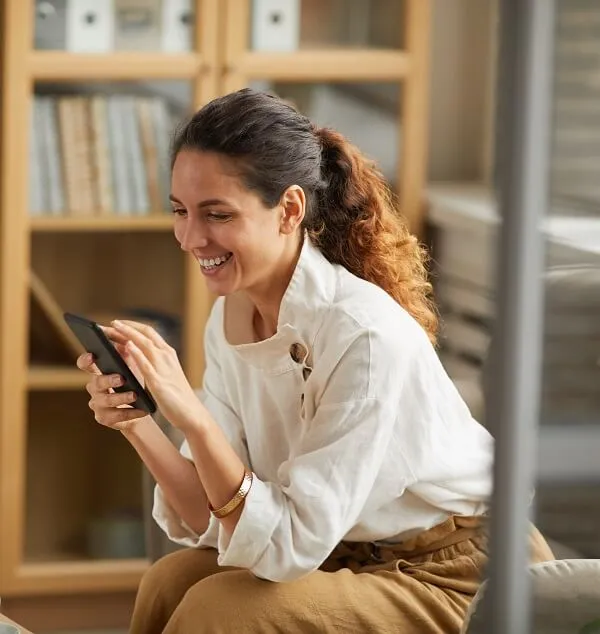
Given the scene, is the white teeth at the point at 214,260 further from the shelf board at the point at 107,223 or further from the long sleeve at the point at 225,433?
the shelf board at the point at 107,223

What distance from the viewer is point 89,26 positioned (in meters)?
2.73

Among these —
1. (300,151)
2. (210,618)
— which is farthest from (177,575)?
(300,151)

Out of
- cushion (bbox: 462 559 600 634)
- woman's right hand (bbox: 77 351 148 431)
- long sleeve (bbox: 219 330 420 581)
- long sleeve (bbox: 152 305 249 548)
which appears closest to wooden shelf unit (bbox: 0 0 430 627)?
long sleeve (bbox: 152 305 249 548)

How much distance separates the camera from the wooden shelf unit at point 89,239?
270cm

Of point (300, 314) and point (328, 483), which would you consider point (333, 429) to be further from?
point (300, 314)

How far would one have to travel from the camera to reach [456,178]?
3.26 m

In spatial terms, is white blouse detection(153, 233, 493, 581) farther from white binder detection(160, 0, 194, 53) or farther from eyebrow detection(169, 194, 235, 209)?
white binder detection(160, 0, 194, 53)

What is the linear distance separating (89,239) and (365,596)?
1443 mm

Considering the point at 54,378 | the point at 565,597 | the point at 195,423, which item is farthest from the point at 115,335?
the point at 54,378

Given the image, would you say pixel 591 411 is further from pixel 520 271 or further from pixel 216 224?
pixel 216 224

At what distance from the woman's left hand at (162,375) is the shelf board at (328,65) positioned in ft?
4.14

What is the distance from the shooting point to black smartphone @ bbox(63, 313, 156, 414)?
5.22ft

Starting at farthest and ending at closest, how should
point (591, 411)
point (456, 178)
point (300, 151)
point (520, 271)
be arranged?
point (456, 178) → point (300, 151) → point (591, 411) → point (520, 271)

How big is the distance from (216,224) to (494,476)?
2.45ft
